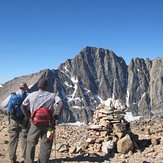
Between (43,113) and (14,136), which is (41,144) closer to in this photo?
(43,113)

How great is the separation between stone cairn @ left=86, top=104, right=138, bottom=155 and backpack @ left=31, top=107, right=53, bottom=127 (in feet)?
17.8

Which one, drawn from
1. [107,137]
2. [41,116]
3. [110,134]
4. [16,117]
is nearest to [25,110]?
[41,116]

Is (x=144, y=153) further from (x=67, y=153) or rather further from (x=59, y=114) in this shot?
(x=59, y=114)

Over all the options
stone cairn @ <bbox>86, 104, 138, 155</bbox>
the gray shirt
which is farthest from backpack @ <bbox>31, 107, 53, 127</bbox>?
stone cairn @ <bbox>86, 104, 138, 155</bbox>

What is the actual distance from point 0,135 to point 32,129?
36.9 feet

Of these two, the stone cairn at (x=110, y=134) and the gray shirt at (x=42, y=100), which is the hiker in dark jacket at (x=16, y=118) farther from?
the stone cairn at (x=110, y=134)

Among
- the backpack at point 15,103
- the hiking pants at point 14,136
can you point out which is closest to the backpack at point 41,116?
the backpack at point 15,103

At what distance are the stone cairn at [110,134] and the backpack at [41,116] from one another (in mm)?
5413

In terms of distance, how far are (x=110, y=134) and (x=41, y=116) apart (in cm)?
672

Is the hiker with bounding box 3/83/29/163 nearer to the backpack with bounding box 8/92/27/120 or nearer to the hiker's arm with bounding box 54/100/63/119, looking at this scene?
the backpack with bounding box 8/92/27/120

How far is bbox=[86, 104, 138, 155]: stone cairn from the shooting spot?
15711 mm

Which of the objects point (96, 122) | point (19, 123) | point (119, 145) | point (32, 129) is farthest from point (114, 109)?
point (32, 129)

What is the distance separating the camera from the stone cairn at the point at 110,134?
15711 mm

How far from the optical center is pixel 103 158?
14.9 meters
